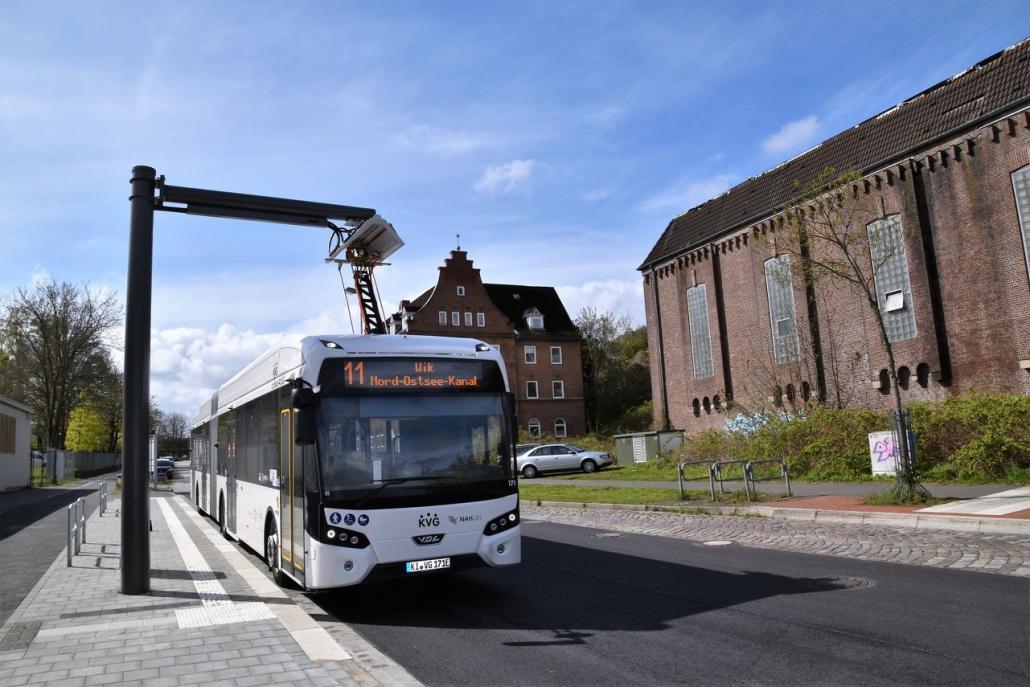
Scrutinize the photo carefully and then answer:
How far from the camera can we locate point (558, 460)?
35438 millimetres

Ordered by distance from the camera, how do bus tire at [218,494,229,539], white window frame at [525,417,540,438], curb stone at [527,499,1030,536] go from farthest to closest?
white window frame at [525,417,540,438]
bus tire at [218,494,229,539]
curb stone at [527,499,1030,536]

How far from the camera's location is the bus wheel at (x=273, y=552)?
908 centimetres

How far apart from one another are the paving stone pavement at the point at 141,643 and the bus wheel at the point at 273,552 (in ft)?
1.39

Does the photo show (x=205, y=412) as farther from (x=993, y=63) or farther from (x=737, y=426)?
(x=993, y=63)

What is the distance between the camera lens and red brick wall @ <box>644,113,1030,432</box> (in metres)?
24.8

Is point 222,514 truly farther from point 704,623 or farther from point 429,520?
point 704,623

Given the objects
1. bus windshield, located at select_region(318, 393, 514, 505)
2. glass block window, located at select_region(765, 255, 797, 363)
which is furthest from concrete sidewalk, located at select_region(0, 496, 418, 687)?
glass block window, located at select_region(765, 255, 797, 363)

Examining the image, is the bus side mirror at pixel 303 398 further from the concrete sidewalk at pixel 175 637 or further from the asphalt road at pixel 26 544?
the asphalt road at pixel 26 544

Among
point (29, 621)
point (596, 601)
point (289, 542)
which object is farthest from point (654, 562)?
point (29, 621)

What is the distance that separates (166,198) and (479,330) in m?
49.9

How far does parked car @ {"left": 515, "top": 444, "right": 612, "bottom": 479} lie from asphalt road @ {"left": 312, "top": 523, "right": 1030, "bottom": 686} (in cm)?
2505

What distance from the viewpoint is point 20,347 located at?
49469 millimetres

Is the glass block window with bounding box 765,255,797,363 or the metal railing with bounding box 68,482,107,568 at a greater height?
the glass block window with bounding box 765,255,797,363

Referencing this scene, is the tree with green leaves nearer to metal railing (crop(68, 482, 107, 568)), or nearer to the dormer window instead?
the dormer window
